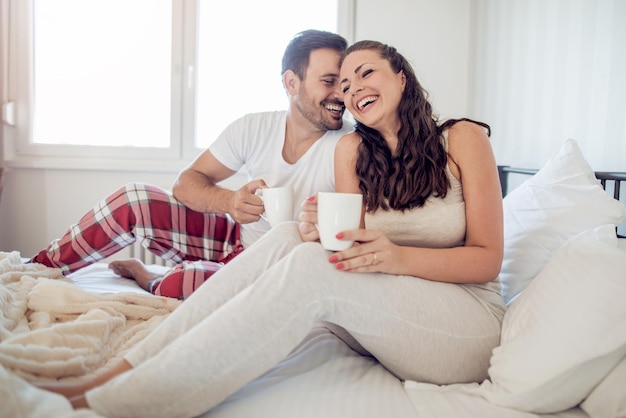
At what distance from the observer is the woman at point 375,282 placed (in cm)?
78

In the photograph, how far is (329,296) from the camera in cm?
87

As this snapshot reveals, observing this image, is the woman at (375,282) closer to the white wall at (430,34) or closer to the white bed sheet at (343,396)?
the white bed sheet at (343,396)

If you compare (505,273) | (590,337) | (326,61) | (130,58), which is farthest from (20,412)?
(130,58)

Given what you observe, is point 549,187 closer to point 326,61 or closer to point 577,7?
point 577,7

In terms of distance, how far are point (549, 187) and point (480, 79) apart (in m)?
1.28

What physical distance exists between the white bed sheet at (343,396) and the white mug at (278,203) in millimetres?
313

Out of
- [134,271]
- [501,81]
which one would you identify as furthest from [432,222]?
[501,81]

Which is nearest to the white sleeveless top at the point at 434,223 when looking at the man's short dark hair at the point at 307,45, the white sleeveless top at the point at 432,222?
the white sleeveless top at the point at 432,222

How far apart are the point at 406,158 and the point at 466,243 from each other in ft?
0.86

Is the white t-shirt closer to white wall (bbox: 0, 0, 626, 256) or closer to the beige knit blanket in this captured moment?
the beige knit blanket

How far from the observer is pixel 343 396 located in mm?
868

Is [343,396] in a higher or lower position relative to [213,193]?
lower

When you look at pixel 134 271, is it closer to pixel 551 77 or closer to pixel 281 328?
pixel 281 328

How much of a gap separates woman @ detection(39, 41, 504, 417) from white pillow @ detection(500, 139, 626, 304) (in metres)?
0.15
